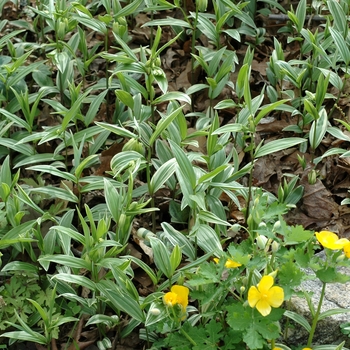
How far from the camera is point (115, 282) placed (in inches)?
97.2

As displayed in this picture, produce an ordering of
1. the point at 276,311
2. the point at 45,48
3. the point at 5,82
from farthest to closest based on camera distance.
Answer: the point at 45,48, the point at 5,82, the point at 276,311

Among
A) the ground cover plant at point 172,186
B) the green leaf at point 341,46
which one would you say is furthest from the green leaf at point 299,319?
the green leaf at point 341,46

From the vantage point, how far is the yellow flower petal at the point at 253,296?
1861 mm

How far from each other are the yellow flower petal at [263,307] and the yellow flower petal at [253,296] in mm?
12

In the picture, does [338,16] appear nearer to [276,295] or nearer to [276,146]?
[276,146]

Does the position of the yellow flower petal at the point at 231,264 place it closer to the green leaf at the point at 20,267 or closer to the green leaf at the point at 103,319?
the green leaf at the point at 103,319

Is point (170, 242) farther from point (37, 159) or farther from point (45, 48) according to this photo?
point (45, 48)

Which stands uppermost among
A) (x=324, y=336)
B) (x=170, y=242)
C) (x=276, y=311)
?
(x=276, y=311)

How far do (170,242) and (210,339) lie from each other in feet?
1.91

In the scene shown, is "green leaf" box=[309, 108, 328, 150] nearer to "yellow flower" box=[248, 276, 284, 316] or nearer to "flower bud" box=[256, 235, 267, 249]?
"flower bud" box=[256, 235, 267, 249]

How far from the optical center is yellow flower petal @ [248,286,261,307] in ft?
6.11

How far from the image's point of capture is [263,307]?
6.12ft

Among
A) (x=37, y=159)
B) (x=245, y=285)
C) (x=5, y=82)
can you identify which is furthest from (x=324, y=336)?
(x=5, y=82)

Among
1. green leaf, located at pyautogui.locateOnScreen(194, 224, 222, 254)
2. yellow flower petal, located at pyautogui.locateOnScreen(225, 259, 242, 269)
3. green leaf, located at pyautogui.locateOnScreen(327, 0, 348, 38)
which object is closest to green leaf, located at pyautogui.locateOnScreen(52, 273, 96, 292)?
green leaf, located at pyautogui.locateOnScreen(194, 224, 222, 254)
